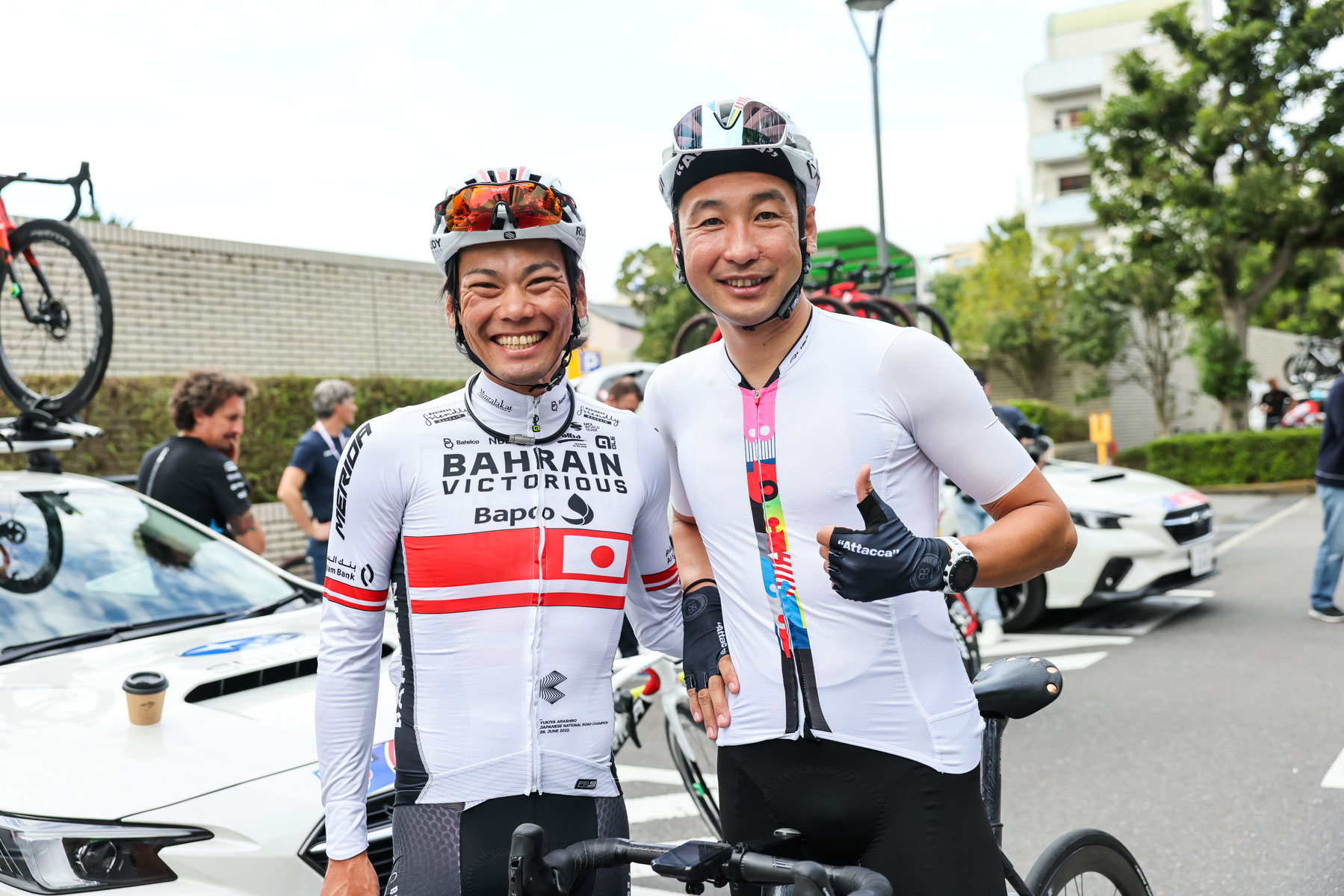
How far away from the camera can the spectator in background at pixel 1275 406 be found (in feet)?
103

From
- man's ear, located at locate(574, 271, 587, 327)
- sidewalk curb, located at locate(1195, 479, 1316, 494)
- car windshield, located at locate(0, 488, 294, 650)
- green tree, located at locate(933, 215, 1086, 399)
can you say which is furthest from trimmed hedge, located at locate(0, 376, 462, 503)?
green tree, located at locate(933, 215, 1086, 399)

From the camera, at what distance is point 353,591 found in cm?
218

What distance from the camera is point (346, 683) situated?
7.10 feet

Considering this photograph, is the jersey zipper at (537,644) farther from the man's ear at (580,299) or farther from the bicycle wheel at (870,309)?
the bicycle wheel at (870,309)

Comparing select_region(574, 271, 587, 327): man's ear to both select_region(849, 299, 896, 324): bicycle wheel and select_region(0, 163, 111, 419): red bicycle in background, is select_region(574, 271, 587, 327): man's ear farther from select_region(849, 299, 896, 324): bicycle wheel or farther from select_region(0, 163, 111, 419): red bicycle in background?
select_region(849, 299, 896, 324): bicycle wheel

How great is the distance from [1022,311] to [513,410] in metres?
33.3

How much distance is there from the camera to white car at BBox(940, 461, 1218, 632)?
8.73m

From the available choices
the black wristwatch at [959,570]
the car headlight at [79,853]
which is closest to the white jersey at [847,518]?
the black wristwatch at [959,570]

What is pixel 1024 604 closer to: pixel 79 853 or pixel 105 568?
pixel 105 568

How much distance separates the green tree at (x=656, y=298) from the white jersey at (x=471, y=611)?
34894mm

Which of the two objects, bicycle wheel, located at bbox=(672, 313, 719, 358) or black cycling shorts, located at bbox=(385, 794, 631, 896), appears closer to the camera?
black cycling shorts, located at bbox=(385, 794, 631, 896)

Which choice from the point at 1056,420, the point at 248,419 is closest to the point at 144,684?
the point at 248,419

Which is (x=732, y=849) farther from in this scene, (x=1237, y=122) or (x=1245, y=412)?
(x=1245, y=412)

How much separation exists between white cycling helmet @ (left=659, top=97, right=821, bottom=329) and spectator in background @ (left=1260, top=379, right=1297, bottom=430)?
33.3 meters
